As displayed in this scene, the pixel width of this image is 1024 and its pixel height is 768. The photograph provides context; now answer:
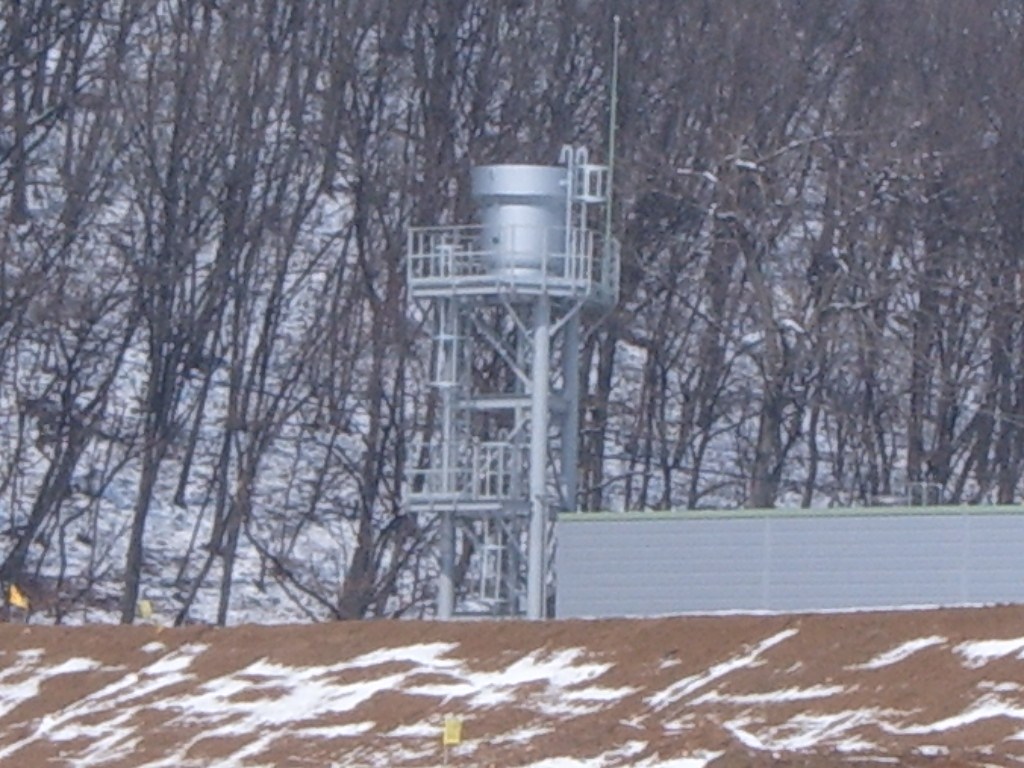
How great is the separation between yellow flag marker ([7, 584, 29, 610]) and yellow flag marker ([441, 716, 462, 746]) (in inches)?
754

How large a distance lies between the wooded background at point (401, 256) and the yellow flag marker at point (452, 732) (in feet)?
80.8

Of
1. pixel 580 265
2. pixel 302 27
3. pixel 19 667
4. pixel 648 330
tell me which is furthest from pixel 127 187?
pixel 19 667

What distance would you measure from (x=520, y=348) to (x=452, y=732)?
14449 millimetres

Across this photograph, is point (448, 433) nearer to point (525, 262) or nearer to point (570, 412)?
point (570, 412)

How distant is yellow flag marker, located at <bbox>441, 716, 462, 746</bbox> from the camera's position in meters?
23.0

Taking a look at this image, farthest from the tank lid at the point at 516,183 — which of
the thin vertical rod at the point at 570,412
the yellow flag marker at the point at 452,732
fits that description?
the yellow flag marker at the point at 452,732

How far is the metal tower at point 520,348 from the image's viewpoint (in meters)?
34.6

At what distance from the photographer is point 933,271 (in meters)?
52.0

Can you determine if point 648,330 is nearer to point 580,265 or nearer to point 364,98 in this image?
point 364,98

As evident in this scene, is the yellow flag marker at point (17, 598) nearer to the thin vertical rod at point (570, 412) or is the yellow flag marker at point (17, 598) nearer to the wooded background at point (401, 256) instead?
the wooded background at point (401, 256)

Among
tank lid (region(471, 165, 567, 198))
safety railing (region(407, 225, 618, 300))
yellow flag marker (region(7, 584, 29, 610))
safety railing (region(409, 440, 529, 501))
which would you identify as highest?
tank lid (region(471, 165, 567, 198))

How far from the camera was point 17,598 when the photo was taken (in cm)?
4128

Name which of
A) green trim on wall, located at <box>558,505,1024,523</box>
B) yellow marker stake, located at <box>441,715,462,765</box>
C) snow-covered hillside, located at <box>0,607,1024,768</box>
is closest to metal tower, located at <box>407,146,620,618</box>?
green trim on wall, located at <box>558,505,1024,523</box>

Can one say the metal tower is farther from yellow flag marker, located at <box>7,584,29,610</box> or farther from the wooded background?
the wooded background
